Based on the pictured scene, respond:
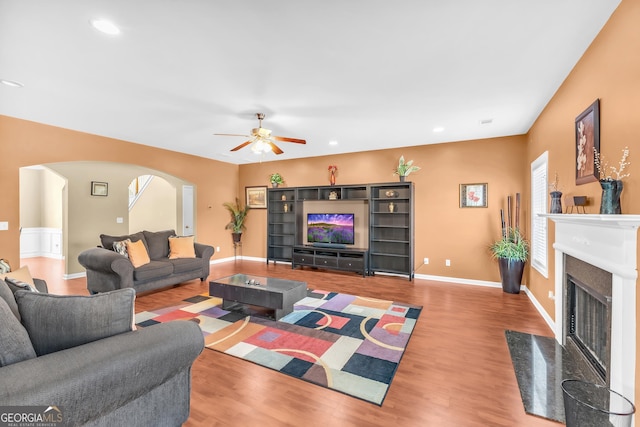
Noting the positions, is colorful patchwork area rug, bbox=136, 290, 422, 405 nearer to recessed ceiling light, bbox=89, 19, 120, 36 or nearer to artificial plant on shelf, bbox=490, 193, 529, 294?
artificial plant on shelf, bbox=490, 193, 529, 294

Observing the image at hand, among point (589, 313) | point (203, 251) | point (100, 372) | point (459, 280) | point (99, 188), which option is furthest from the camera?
point (99, 188)

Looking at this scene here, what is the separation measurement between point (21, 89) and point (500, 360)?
581 cm

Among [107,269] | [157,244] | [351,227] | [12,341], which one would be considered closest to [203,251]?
[157,244]

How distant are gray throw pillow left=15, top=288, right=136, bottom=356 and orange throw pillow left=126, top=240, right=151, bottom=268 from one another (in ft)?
10.5

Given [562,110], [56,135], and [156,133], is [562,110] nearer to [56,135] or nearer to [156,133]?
[156,133]

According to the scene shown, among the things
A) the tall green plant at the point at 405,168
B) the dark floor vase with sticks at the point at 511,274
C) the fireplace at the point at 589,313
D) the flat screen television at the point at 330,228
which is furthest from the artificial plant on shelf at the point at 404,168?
the fireplace at the point at 589,313

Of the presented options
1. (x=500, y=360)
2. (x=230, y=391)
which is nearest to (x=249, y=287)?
(x=230, y=391)

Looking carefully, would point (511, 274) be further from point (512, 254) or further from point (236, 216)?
point (236, 216)

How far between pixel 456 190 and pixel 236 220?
5469mm

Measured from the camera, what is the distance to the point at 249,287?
3627 millimetres

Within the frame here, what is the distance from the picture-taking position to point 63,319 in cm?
144

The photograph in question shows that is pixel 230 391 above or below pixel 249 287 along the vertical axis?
below

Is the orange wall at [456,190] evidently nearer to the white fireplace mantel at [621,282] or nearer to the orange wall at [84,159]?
the white fireplace mantel at [621,282]

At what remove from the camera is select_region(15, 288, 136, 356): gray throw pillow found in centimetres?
142
